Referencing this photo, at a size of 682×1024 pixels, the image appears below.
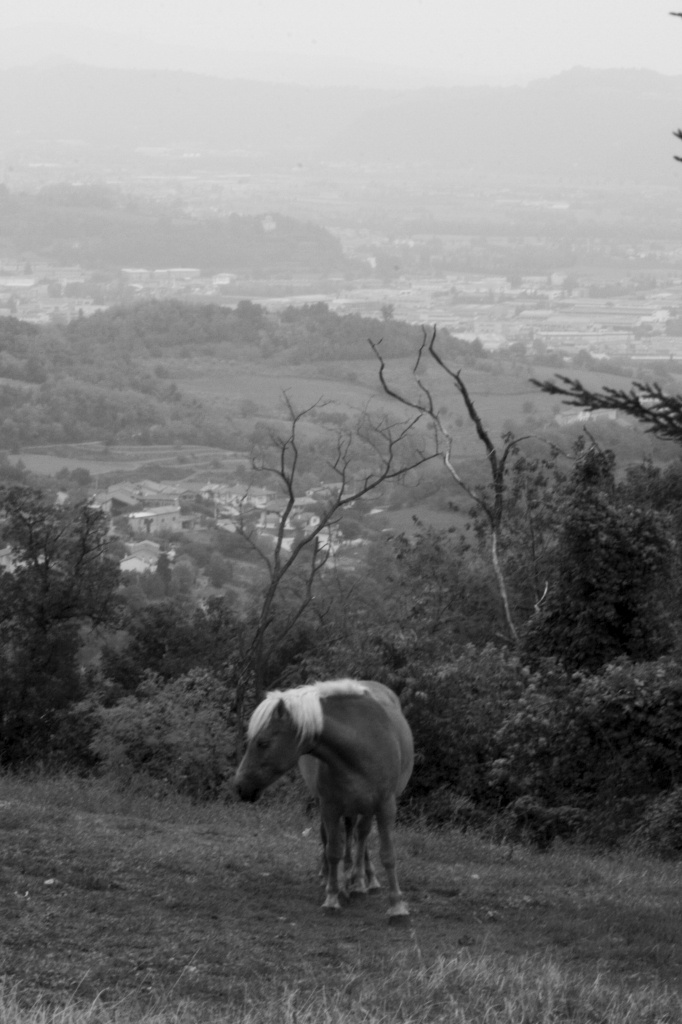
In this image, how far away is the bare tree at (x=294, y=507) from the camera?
19891mm

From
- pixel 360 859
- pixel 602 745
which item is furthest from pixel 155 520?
pixel 360 859

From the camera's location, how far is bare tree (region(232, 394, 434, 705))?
19.9 meters

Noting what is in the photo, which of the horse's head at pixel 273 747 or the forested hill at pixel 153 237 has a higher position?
the forested hill at pixel 153 237

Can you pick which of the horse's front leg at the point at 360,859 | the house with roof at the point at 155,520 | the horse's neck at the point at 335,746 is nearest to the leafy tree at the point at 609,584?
the horse's front leg at the point at 360,859

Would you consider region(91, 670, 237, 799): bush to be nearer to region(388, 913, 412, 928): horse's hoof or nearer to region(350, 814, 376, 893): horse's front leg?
region(350, 814, 376, 893): horse's front leg

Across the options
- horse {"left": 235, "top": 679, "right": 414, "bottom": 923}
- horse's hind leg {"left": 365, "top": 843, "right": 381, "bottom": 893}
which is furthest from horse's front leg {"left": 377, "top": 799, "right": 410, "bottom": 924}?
horse's hind leg {"left": 365, "top": 843, "right": 381, "bottom": 893}

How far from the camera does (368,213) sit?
478 feet

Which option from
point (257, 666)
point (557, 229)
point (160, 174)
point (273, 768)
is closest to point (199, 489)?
point (257, 666)

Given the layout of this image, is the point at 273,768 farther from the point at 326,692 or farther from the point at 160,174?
the point at 160,174

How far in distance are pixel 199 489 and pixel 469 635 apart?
113 feet

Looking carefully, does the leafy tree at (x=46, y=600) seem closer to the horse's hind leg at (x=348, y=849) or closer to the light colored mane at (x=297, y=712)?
the horse's hind leg at (x=348, y=849)

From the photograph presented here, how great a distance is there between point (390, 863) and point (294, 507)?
116 ft

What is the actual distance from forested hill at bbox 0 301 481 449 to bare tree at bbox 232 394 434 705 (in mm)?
9728

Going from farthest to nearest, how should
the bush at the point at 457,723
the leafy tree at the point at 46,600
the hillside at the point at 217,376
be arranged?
the hillside at the point at 217,376 → the leafy tree at the point at 46,600 → the bush at the point at 457,723
